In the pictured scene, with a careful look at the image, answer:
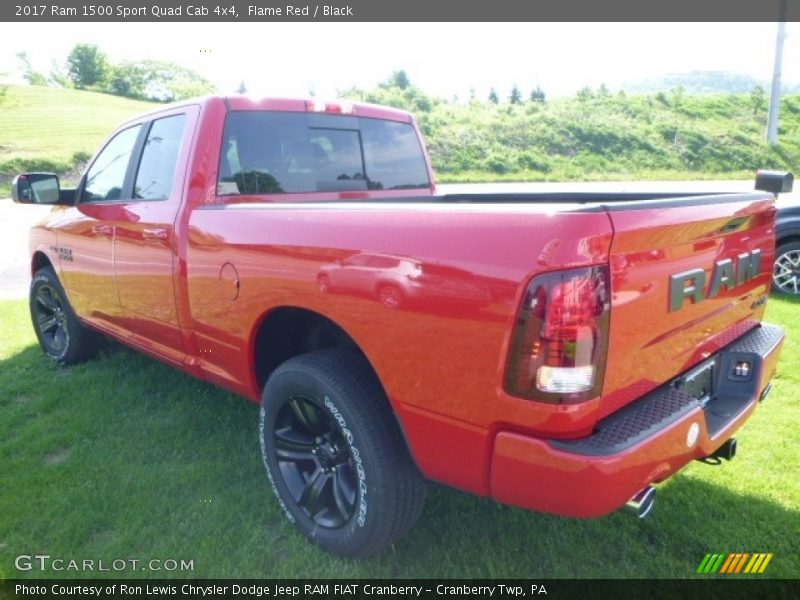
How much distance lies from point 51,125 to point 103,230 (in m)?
47.5

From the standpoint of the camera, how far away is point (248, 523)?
2631 mm

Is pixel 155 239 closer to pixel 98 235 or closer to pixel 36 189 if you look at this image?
pixel 98 235

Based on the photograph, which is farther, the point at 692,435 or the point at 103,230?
the point at 103,230

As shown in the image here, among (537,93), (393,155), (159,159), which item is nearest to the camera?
(159,159)

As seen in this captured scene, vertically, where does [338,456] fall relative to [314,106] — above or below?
below

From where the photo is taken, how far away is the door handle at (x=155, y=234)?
9.80 feet

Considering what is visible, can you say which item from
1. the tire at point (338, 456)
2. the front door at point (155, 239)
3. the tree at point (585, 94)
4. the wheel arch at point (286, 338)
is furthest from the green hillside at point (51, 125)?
the tree at point (585, 94)

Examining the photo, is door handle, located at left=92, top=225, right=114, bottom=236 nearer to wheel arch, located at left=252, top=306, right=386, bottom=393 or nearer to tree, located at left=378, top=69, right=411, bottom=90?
wheel arch, located at left=252, top=306, right=386, bottom=393

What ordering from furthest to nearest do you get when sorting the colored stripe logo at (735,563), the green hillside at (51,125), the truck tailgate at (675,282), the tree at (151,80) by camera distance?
the tree at (151,80), the green hillside at (51,125), the colored stripe logo at (735,563), the truck tailgate at (675,282)

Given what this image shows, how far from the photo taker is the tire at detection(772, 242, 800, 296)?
613cm

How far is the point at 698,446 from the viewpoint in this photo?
6.40 feet

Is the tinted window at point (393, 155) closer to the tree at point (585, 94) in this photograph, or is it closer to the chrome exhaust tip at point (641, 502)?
the chrome exhaust tip at point (641, 502)

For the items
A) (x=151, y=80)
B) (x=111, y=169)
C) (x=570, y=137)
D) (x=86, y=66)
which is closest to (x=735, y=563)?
(x=111, y=169)

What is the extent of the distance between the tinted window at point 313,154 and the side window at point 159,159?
1.15 ft
